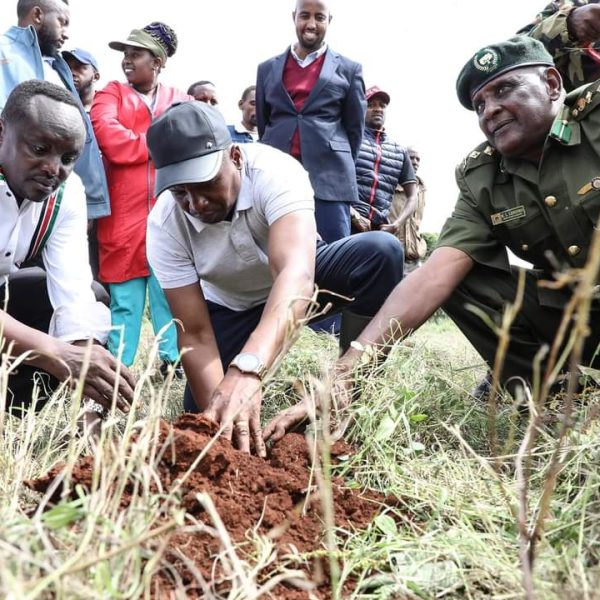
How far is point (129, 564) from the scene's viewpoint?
38.3 inches

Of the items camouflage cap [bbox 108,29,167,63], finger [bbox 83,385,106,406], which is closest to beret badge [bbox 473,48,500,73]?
finger [bbox 83,385,106,406]

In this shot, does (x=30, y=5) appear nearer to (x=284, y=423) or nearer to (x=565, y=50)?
(x=565, y=50)

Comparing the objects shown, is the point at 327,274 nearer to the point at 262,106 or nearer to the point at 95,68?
the point at 262,106

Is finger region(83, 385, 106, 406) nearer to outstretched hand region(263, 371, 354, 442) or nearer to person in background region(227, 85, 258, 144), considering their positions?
outstretched hand region(263, 371, 354, 442)

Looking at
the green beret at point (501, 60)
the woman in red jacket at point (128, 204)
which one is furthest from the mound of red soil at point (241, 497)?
the woman in red jacket at point (128, 204)

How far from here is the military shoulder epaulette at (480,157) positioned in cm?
291

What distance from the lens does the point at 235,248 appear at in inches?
111

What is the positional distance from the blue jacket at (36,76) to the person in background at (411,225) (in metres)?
3.48

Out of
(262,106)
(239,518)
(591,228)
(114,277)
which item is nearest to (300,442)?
(239,518)

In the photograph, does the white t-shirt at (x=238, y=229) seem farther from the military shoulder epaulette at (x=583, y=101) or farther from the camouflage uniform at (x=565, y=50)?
the camouflage uniform at (x=565, y=50)

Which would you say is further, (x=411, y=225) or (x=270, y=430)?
(x=411, y=225)

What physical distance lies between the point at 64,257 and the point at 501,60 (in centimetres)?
194

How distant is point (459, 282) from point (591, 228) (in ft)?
1.79

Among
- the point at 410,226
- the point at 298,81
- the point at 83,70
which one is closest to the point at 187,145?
the point at 298,81
